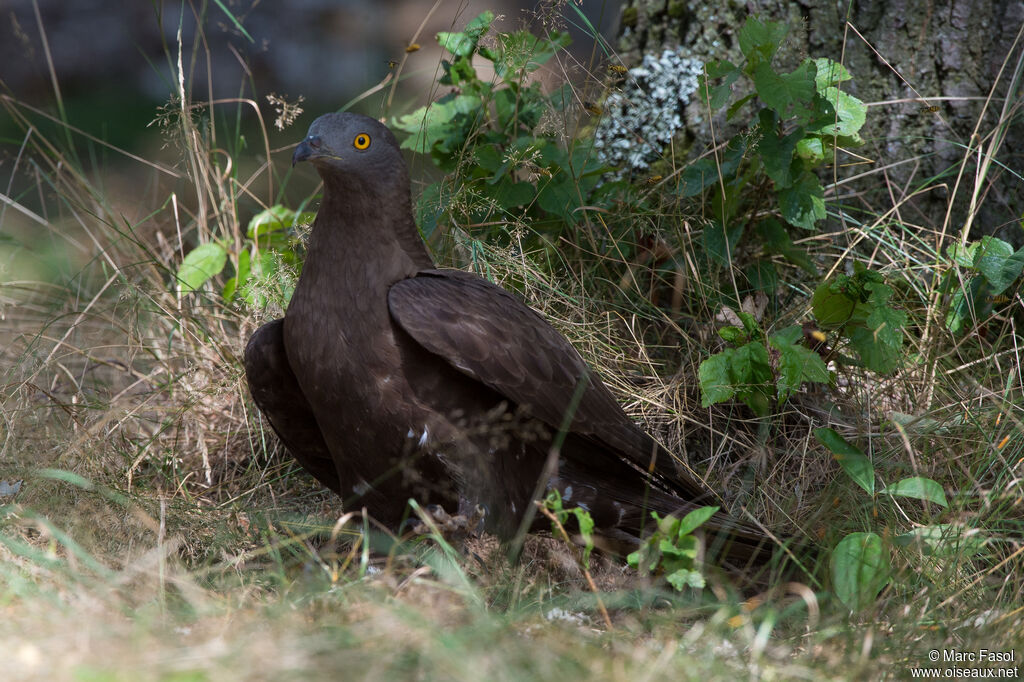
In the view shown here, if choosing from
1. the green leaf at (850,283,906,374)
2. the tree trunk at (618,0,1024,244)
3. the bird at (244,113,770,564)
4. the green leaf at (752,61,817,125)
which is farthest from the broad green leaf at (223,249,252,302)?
the green leaf at (850,283,906,374)

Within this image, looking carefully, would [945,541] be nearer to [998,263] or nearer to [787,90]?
[998,263]

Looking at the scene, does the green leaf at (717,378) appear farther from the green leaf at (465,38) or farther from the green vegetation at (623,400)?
the green leaf at (465,38)

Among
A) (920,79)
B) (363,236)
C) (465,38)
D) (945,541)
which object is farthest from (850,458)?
(465,38)

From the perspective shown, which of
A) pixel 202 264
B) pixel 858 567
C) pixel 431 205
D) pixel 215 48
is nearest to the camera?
pixel 858 567

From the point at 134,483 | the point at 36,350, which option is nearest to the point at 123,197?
the point at 36,350

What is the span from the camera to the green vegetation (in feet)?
7.27

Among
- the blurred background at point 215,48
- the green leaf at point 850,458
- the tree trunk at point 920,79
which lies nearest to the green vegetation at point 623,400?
the green leaf at point 850,458

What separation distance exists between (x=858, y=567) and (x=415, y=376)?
4.15 ft

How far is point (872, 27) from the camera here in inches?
151

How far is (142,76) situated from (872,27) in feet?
19.5

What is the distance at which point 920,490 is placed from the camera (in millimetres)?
2668

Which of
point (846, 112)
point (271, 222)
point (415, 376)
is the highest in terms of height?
point (846, 112)

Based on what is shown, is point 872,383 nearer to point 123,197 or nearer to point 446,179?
point 446,179

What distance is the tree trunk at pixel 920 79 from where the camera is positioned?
372 centimetres
